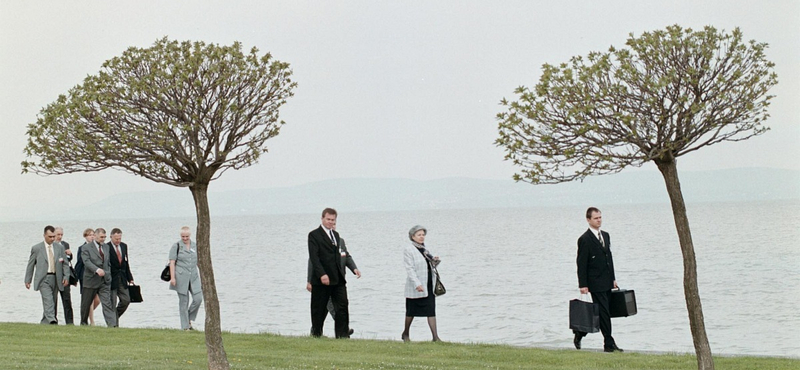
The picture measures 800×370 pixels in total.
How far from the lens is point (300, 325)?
88.7 feet

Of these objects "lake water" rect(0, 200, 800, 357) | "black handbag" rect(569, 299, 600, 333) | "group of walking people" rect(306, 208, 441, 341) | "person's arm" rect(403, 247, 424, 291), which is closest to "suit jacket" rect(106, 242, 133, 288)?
"group of walking people" rect(306, 208, 441, 341)

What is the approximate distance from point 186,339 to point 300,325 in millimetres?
12551

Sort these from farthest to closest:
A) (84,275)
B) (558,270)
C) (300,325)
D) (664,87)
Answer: (558,270) → (300,325) → (84,275) → (664,87)

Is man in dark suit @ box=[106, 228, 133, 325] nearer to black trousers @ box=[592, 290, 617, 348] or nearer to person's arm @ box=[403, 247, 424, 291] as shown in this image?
person's arm @ box=[403, 247, 424, 291]

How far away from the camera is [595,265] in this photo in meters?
13.8

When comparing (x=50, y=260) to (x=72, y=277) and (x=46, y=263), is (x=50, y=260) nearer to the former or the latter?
(x=46, y=263)

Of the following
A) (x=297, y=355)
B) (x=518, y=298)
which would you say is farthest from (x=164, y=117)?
(x=518, y=298)

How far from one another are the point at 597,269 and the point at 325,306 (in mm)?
4514

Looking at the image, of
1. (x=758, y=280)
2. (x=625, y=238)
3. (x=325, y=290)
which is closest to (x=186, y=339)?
(x=325, y=290)

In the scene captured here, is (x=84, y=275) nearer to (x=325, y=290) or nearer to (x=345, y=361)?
(x=325, y=290)

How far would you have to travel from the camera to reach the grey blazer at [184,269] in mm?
16922

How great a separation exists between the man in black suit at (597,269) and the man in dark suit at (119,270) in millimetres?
8769

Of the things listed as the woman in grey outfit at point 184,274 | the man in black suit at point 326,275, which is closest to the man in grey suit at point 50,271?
the woman in grey outfit at point 184,274

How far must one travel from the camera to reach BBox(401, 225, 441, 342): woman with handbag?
1477 cm
